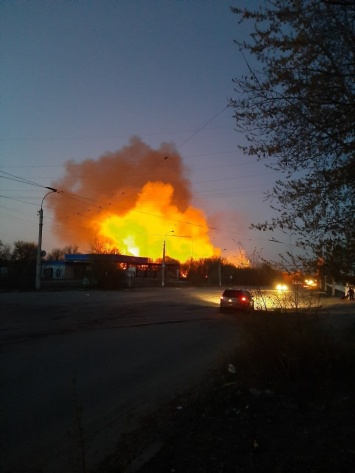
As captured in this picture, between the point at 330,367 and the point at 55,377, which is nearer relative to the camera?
the point at 330,367

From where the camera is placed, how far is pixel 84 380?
8.73 meters

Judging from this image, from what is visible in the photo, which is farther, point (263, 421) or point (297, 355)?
point (297, 355)

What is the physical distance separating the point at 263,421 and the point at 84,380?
4.66 m

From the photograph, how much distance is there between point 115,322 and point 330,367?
46.0 ft

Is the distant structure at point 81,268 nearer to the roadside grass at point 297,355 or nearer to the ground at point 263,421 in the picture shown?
the roadside grass at point 297,355

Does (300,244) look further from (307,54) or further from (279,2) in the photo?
(279,2)

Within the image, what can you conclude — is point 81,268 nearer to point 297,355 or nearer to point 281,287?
point 281,287

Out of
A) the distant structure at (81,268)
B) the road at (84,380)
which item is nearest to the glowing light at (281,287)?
the road at (84,380)

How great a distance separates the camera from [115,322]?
758 inches

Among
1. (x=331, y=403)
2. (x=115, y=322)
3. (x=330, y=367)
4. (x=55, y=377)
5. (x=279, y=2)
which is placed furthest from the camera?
(x=115, y=322)

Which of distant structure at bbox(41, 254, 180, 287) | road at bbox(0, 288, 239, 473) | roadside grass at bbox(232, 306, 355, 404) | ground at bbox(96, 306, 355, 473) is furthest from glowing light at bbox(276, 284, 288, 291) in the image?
distant structure at bbox(41, 254, 180, 287)

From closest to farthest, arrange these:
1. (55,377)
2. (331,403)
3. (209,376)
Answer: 1. (331,403)
2. (209,376)
3. (55,377)

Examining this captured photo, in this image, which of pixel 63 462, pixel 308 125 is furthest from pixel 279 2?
pixel 63 462

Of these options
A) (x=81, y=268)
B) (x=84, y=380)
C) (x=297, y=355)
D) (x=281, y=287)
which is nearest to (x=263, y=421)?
(x=297, y=355)
